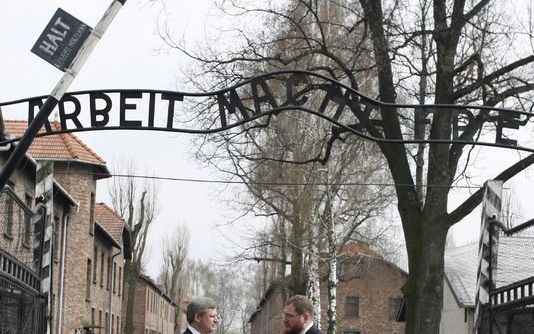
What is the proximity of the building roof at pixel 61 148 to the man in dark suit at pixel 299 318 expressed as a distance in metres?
28.2

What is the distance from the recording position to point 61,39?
802cm

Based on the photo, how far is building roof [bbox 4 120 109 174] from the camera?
1393 inches

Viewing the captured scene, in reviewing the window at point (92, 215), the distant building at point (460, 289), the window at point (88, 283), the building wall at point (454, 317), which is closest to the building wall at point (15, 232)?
the distant building at point (460, 289)

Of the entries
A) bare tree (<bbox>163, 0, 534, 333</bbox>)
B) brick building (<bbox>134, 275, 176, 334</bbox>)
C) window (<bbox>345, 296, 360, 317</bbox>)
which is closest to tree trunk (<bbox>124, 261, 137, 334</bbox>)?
brick building (<bbox>134, 275, 176, 334</bbox>)

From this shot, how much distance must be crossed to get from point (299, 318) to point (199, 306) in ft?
3.84

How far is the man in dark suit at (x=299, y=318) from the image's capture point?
25.7ft

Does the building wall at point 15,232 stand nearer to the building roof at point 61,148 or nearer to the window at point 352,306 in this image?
the building roof at point 61,148

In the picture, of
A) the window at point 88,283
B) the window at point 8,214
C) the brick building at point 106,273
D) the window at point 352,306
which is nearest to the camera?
the window at point 8,214

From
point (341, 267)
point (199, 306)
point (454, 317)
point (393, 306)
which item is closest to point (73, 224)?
point (454, 317)

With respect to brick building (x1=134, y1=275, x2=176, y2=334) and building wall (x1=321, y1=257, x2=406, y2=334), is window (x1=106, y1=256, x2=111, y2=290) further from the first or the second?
building wall (x1=321, y1=257, x2=406, y2=334)

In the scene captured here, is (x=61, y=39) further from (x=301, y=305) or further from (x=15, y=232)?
(x=15, y=232)

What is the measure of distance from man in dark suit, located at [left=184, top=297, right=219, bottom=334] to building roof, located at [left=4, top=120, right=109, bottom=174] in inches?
1135

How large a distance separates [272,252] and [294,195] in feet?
33.7

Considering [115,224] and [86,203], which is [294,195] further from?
[115,224]
